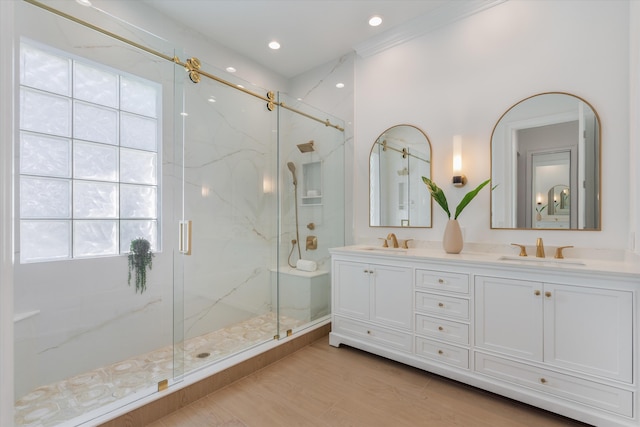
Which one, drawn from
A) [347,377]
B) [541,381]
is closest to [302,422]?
[347,377]

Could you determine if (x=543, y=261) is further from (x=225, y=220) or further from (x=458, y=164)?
(x=225, y=220)

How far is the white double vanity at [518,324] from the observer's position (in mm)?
1482

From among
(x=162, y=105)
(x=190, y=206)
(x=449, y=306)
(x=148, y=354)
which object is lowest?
(x=148, y=354)

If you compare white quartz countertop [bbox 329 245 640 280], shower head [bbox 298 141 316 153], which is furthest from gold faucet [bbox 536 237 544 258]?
shower head [bbox 298 141 316 153]

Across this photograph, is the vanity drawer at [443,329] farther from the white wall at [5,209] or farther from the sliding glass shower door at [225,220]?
the white wall at [5,209]

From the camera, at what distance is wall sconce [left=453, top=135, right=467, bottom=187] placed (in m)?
2.40

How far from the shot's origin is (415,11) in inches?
98.7

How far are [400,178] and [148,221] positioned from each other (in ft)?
7.42

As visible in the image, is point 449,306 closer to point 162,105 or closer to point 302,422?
point 302,422

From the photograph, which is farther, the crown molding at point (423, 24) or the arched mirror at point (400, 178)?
the arched mirror at point (400, 178)

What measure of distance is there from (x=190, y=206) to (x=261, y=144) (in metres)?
0.87

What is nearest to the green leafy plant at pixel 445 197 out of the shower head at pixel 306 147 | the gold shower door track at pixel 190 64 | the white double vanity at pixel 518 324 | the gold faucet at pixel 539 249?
the white double vanity at pixel 518 324

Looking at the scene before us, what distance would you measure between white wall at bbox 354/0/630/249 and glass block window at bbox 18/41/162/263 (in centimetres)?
202

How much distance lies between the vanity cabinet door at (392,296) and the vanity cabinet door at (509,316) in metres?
0.47
